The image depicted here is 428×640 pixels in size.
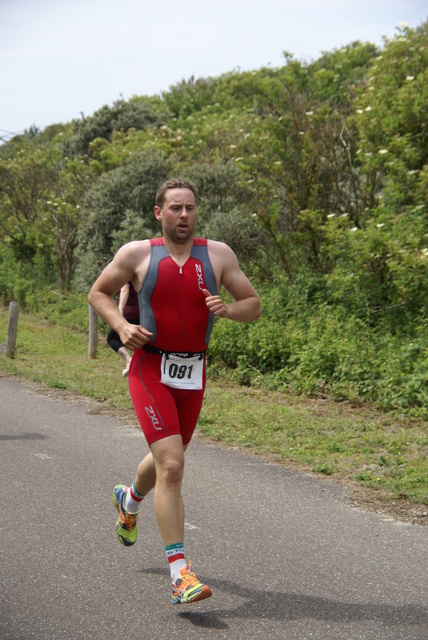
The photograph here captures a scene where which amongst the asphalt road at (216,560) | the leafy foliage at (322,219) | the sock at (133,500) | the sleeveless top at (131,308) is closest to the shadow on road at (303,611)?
the asphalt road at (216,560)

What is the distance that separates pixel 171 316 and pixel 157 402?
1.53ft

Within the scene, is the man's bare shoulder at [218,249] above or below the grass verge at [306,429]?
above

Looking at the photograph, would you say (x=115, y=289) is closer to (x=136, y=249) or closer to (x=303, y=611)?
(x=136, y=249)

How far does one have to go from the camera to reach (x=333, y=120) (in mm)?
14180

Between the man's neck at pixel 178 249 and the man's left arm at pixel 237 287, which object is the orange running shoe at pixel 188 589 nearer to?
the man's left arm at pixel 237 287

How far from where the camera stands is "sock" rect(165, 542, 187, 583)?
4102 millimetres

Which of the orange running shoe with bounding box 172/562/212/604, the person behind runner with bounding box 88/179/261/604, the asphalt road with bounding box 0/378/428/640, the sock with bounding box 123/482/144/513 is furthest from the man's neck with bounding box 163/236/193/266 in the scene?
the asphalt road with bounding box 0/378/428/640

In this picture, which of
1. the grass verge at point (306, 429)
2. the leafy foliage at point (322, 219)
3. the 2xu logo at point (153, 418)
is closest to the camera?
the 2xu logo at point (153, 418)

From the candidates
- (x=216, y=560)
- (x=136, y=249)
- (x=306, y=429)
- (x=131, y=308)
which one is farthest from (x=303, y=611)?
(x=131, y=308)

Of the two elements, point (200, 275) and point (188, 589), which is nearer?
point (188, 589)

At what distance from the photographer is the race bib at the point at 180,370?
448 centimetres

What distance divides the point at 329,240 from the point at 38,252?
13.7 meters

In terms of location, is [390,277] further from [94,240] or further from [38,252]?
[38,252]

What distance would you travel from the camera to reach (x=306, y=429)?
8.70 m
